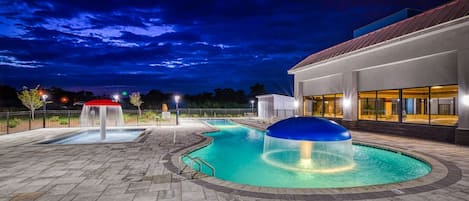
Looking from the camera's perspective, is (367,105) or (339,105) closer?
(367,105)

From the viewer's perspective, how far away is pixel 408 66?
1182 cm

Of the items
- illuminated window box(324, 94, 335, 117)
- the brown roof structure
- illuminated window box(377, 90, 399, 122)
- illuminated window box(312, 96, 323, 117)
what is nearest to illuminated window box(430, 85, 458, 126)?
illuminated window box(377, 90, 399, 122)

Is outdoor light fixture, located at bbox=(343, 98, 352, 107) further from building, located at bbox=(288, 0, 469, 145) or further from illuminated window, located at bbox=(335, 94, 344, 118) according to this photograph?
illuminated window, located at bbox=(335, 94, 344, 118)

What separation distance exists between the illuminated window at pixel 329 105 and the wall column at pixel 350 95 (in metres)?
1.97

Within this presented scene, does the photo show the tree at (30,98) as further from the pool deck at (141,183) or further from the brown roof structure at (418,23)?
the brown roof structure at (418,23)

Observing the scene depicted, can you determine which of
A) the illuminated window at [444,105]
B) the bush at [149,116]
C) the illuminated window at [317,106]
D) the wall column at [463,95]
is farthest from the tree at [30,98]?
the wall column at [463,95]

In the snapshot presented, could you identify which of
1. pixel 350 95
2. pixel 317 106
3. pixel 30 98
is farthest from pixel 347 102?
pixel 30 98

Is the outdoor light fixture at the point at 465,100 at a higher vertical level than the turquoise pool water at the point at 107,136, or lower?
higher

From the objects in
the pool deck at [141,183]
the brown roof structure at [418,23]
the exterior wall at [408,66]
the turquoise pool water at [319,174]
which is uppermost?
the brown roof structure at [418,23]

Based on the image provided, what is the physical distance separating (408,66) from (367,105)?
10.9 feet

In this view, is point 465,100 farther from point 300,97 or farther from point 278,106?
point 278,106

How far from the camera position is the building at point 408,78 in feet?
31.2

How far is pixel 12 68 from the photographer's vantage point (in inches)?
2122

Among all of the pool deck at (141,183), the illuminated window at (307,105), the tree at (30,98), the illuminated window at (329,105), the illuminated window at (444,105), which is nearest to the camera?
the pool deck at (141,183)
